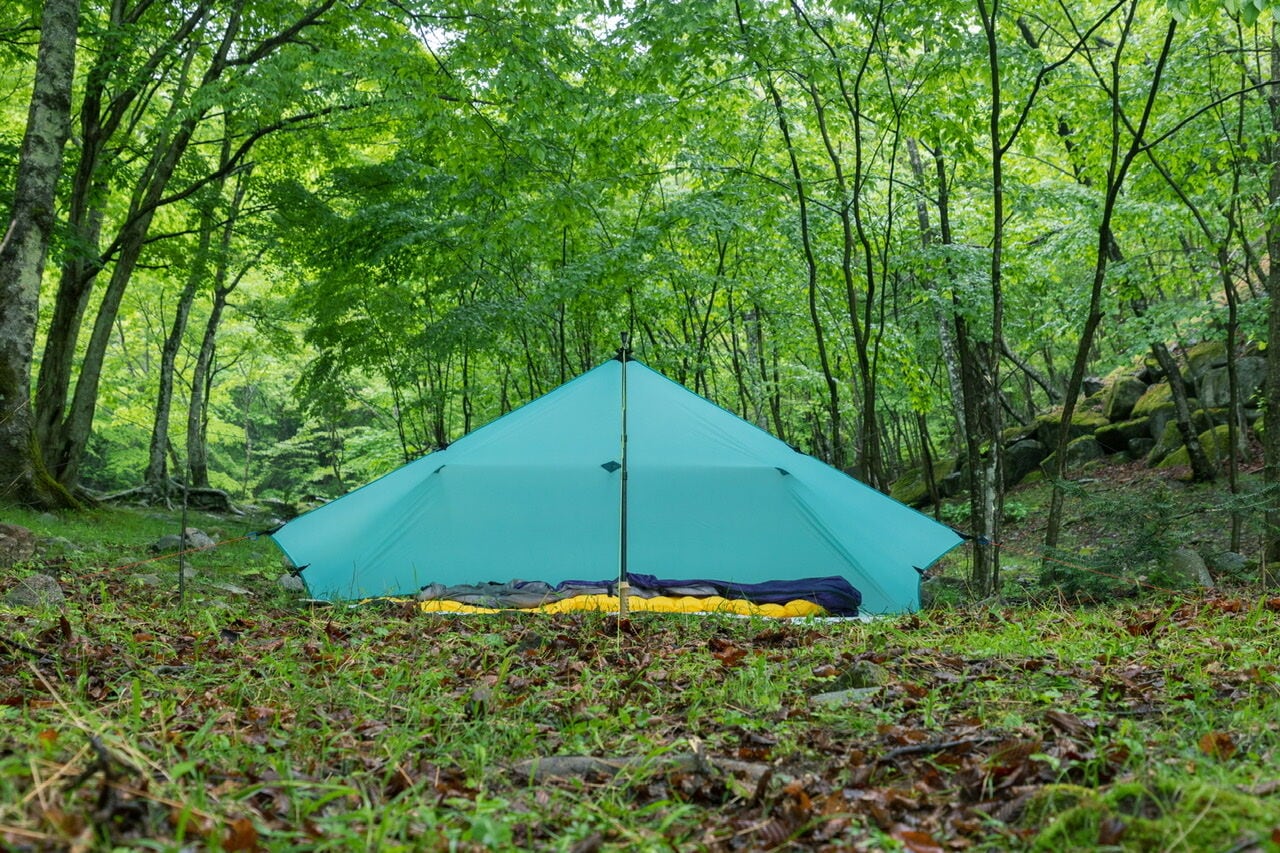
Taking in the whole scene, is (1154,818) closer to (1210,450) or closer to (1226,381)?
(1210,450)

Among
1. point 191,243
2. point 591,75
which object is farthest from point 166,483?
point 591,75

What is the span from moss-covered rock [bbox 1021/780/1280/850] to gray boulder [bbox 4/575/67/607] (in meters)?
3.98

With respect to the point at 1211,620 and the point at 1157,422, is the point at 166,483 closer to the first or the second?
the point at 1211,620

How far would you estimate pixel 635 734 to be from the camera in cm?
229

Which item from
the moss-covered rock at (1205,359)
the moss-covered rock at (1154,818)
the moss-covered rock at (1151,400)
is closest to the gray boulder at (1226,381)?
the moss-covered rock at (1205,359)

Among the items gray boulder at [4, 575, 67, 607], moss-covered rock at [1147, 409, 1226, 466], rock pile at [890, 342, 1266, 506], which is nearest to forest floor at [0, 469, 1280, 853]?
gray boulder at [4, 575, 67, 607]

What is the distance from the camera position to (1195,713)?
227cm

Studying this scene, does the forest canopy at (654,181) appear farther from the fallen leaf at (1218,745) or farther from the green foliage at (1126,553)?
the fallen leaf at (1218,745)

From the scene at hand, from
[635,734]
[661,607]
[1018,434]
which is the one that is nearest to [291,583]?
[661,607]

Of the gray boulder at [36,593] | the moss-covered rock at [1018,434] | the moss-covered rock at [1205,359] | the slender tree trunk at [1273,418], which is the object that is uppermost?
the moss-covered rock at [1205,359]

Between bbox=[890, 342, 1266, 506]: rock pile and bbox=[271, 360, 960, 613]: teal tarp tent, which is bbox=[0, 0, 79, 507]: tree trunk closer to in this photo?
bbox=[271, 360, 960, 613]: teal tarp tent

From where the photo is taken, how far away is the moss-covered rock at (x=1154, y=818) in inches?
56.1

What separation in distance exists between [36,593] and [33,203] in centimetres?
398

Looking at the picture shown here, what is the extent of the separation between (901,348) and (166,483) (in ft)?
34.7
